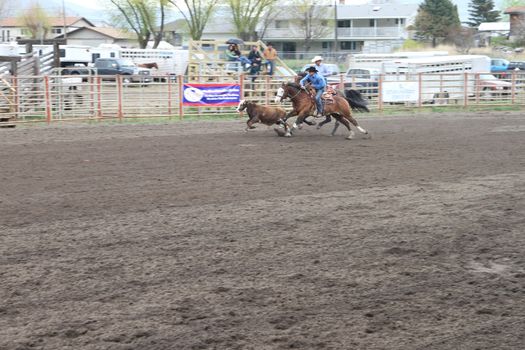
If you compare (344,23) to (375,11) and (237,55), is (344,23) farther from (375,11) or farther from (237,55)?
(237,55)

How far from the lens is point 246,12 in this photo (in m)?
66.1

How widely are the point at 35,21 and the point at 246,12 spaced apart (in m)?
37.3

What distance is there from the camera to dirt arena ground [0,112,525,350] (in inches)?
213

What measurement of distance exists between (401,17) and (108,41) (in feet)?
118

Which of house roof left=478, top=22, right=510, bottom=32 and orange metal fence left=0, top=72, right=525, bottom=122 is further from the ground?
house roof left=478, top=22, right=510, bottom=32

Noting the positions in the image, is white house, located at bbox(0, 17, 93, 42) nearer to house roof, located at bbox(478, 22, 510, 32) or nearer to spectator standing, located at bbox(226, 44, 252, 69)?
house roof, located at bbox(478, 22, 510, 32)

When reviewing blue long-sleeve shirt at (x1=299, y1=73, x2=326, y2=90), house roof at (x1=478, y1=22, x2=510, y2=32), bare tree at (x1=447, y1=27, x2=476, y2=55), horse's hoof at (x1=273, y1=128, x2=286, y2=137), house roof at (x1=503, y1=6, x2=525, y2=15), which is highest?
house roof at (x1=503, y1=6, x2=525, y2=15)

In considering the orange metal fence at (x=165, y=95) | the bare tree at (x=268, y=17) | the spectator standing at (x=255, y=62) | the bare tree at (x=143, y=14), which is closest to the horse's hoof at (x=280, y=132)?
the orange metal fence at (x=165, y=95)

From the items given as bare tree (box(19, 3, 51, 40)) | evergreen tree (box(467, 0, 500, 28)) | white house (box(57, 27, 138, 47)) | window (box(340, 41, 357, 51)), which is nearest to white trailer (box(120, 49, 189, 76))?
bare tree (box(19, 3, 51, 40))

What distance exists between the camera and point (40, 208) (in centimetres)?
973

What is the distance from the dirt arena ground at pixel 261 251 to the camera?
5418 mm

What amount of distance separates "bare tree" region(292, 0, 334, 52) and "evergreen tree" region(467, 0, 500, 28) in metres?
29.0

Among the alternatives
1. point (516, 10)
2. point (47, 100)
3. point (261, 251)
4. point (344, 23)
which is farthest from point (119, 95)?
point (516, 10)

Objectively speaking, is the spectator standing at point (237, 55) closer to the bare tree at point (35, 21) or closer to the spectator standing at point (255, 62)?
the spectator standing at point (255, 62)
